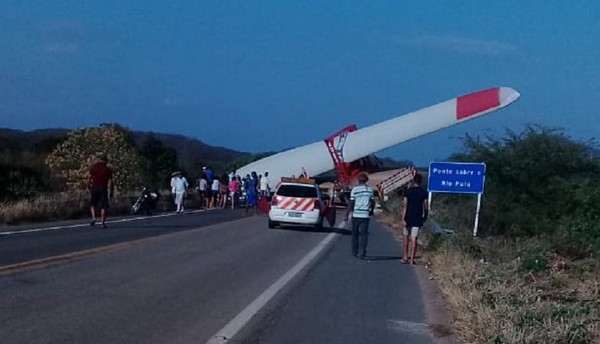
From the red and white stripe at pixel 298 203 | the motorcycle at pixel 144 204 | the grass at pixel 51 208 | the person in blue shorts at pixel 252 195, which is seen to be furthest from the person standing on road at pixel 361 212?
the person in blue shorts at pixel 252 195

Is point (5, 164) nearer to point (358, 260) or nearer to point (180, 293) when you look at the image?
point (358, 260)

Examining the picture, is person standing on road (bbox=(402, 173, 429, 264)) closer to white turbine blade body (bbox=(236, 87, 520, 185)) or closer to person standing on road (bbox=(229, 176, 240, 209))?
person standing on road (bbox=(229, 176, 240, 209))

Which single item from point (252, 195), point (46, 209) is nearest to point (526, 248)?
point (46, 209)

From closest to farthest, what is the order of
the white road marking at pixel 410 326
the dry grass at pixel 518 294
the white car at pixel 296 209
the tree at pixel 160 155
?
the dry grass at pixel 518 294, the white road marking at pixel 410 326, the white car at pixel 296 209, the tree at pixel 160 155

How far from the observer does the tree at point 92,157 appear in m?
52.3

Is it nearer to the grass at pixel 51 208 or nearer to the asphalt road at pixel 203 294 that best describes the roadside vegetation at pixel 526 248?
the asphalt road at pixel 203 294

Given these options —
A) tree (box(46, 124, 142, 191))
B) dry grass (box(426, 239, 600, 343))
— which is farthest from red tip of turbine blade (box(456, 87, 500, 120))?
dry grass (box(426, 239, 600, 343))

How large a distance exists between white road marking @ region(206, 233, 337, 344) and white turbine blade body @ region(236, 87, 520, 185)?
4124cm

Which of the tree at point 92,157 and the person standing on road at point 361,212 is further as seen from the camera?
the tree at point 92,157

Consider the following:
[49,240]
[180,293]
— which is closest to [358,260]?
[49,240]

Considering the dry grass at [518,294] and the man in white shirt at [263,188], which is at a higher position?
the man in white shirt at [263,188]

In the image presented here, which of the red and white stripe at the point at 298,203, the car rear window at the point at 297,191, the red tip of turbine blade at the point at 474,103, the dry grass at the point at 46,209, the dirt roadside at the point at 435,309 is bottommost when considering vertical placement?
the dirt roadside at the point at 435,309

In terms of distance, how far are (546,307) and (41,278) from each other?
22.7 feet

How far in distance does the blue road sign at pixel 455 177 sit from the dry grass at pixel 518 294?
6367 millimetres
